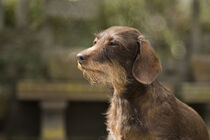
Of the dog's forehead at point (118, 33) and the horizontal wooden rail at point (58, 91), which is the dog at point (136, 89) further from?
the horizontal wooden rail at point (58, 91)

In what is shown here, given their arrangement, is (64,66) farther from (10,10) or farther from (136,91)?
(136,91)

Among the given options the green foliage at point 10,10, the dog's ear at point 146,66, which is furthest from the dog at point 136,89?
the green foliage at point 10,10

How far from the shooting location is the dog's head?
3.32 metres

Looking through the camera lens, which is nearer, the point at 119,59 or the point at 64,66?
the point at 119,59

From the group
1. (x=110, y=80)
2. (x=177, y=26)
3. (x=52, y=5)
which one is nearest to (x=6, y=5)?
(x=52, y=5)

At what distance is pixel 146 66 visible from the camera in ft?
10.9

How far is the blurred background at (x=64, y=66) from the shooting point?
717cm

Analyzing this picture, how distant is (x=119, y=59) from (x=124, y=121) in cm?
54

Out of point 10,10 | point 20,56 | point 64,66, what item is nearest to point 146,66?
point 64,66

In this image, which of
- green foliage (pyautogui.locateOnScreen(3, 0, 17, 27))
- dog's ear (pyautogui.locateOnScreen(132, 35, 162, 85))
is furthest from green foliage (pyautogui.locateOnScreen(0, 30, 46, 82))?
dog's ear (pyautogui.locateOnScreen(132, 35, 162, 85))

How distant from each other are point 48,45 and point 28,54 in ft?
1.77

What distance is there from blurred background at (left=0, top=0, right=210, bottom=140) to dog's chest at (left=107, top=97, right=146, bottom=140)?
9.61 ft

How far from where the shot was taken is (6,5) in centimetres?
928

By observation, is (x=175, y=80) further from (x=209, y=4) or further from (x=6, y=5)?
(x=6, y=5)
